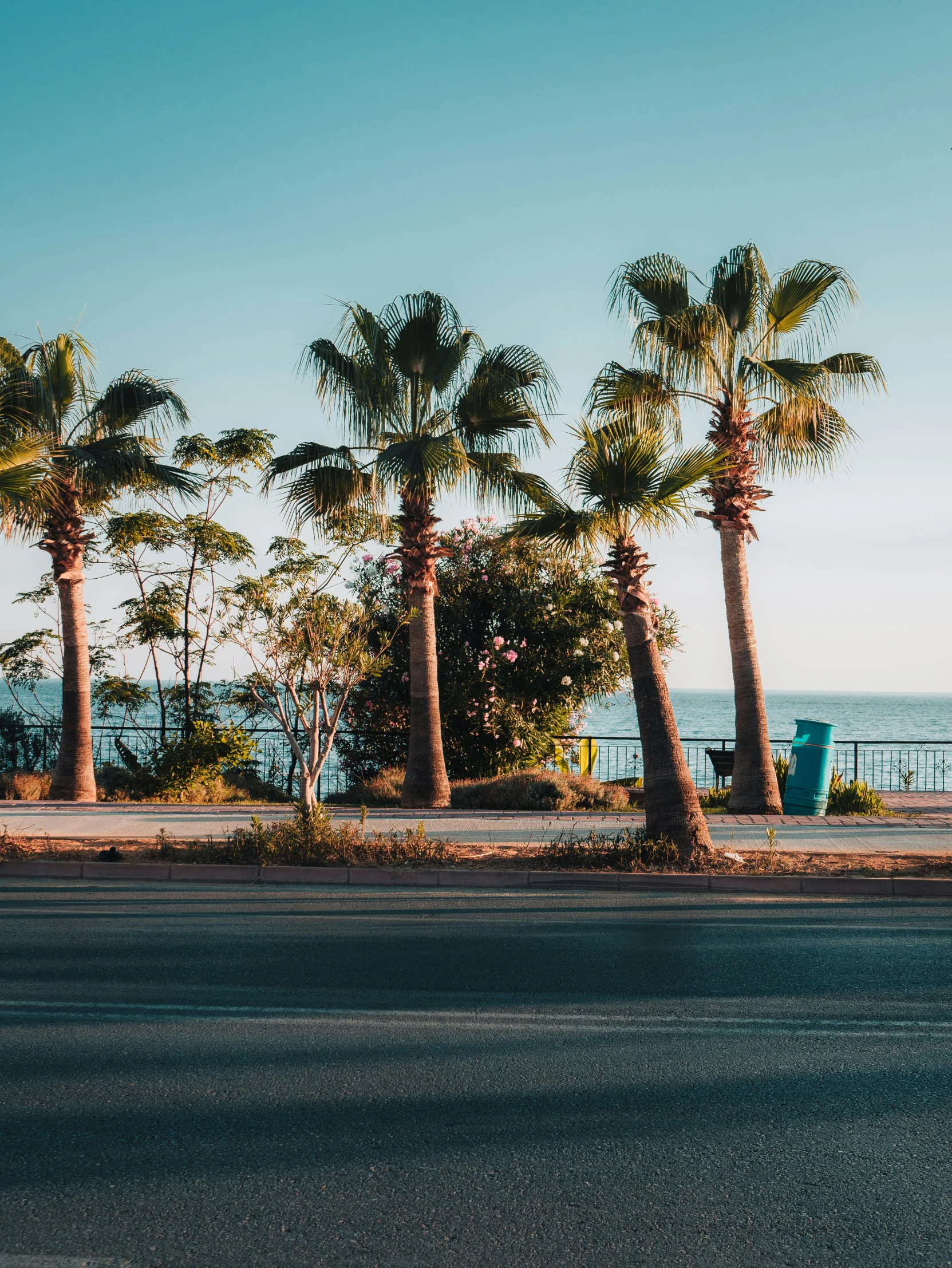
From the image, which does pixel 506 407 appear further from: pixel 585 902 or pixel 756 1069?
pixel 756 1069

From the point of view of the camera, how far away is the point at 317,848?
32.4ft

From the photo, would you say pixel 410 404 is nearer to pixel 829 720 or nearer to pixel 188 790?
pixel 188 790

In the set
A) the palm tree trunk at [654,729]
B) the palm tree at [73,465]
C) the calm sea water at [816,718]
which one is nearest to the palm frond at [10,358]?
the palm tree at [73,465]

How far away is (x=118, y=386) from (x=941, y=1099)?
1462 centimetres

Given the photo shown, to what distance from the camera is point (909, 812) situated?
14609 millimetres

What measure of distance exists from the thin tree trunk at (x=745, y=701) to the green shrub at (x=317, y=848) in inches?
211

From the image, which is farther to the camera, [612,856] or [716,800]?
[716,800]

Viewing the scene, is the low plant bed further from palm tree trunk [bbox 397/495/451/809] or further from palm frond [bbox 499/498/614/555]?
palm frond [bbox 499/498/614/555]

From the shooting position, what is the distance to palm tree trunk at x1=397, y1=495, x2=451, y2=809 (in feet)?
46.3

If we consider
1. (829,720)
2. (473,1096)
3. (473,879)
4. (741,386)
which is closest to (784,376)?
(741,386)

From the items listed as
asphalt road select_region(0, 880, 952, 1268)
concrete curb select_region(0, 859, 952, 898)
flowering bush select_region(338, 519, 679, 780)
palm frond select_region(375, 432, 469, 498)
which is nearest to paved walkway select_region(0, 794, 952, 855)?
concrete curb select_region(0, 859, 952, 898)

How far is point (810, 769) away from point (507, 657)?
199 inches

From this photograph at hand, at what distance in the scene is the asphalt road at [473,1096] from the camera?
3051 mm

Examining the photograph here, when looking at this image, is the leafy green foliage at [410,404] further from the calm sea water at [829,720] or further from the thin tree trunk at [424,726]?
the calm sea water at [829,720]
